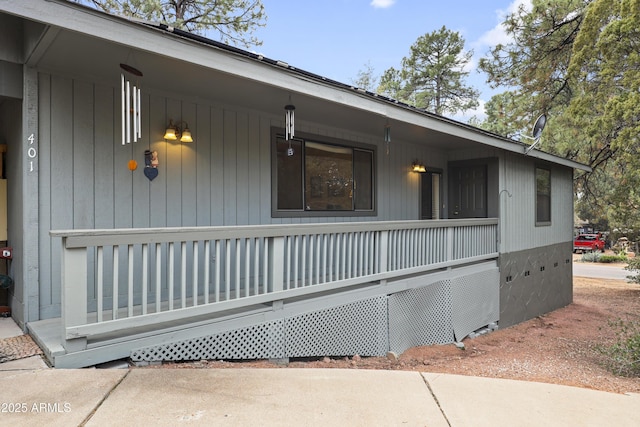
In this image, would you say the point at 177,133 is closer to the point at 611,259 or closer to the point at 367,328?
the point at 367,328

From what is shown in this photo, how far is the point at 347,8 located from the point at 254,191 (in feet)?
96.6

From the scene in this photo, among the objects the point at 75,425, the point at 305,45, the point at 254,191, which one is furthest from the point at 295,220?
the point at 305,45

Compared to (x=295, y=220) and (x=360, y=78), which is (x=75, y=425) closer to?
(x=295, y=220)

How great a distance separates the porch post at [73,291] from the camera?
9.32 feet

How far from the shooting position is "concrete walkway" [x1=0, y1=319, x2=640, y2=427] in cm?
241

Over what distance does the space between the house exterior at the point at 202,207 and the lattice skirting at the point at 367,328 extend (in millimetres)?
20

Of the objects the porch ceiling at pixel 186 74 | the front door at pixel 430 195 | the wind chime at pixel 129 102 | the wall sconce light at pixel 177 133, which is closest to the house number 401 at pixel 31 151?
the porch ceiling at pixel 186 74

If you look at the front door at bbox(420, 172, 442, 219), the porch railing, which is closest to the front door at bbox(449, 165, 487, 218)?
the front door at bbox(420, 172, 442, 219)

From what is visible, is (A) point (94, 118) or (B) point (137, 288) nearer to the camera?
(A) point (94, 118)

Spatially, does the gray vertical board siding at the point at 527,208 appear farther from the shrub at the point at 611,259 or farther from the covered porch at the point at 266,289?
the shrub at the point at 611,259

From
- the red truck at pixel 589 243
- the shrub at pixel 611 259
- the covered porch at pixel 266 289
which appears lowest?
the shrub at pixel 611 259

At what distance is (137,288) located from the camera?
4398mm

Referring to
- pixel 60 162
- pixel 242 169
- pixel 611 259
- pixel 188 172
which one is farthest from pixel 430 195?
pixel 611 259

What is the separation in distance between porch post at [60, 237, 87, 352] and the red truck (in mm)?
32824
